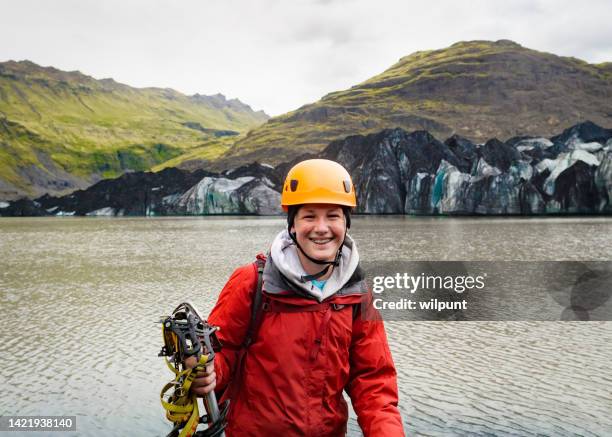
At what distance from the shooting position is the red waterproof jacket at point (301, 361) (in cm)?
330

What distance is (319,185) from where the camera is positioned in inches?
131

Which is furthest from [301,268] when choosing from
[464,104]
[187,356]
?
[464,104]

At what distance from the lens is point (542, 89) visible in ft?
505

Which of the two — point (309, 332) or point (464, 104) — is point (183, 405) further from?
point (464, 104)

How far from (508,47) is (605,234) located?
6613 inches

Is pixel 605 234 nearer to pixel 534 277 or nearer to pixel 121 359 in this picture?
pixel 534 277

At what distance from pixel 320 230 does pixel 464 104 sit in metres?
168

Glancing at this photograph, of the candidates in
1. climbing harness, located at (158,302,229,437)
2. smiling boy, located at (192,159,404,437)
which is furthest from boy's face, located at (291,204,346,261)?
climbing harness, located at (158,302,229,437)

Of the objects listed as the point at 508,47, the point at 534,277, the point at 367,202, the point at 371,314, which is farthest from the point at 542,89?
the point at 371,314

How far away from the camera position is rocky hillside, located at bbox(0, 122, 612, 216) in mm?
79819

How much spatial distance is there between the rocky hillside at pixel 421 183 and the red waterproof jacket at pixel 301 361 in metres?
81.4

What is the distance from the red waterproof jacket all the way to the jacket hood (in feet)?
0.19

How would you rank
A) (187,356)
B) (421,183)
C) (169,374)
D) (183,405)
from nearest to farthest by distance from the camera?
(187,356) → (183,405) → (169,374) → (421,183)

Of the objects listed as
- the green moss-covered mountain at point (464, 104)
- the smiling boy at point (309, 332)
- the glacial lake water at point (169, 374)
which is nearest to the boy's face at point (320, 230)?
the smiling boy at point (309, 332)
